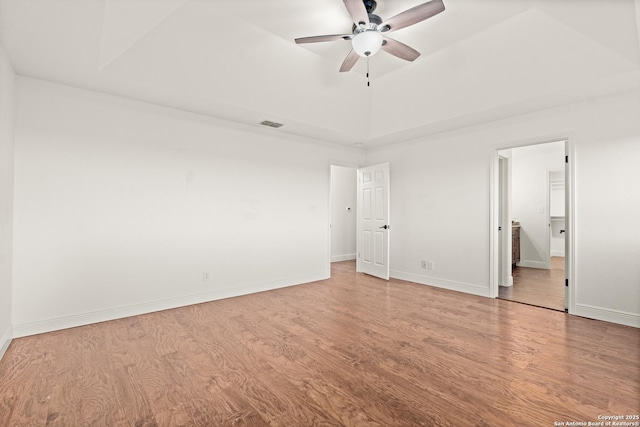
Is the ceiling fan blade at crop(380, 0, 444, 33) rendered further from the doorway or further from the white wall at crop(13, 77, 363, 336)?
the doorway

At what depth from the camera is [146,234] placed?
3682 millimetres

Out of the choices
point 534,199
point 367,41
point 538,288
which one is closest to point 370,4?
point 367,41

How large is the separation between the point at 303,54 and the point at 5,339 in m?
4.24

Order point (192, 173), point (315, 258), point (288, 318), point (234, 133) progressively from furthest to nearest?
1. point (315, 258)
2. point (234, 133)
3. point (192, 173)
4. point (288, 318)

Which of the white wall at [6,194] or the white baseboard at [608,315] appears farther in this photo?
the white baseboard at [608,315]

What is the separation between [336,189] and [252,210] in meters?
3.63

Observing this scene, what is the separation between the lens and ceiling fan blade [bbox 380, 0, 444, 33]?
2186mm

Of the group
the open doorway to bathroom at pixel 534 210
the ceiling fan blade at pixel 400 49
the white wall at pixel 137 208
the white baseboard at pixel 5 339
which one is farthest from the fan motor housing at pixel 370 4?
the white baseboard at pixel 5 339

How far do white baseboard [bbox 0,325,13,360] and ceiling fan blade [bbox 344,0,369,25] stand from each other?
4055 mm

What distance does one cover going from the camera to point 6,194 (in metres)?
2.75

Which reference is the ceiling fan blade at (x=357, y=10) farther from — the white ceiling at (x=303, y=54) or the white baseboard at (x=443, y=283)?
the white baseboard at (x=443, y=283)

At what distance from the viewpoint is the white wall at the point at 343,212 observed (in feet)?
25.3

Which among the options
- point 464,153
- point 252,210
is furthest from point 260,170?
point 464,153

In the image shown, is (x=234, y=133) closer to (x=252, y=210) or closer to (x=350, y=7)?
(x=252, y=210)
